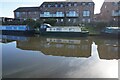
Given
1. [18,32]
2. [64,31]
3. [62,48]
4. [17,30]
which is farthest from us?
[17,30]

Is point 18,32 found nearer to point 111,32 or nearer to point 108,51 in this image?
point 111,32

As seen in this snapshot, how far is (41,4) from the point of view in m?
20.9

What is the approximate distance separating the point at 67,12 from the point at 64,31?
5.90 meters

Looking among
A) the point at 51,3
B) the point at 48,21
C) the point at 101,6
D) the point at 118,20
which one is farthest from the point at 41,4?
the point at 118,20

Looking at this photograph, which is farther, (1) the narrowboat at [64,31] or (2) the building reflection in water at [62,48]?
(1) the narrowboat at [64,31]

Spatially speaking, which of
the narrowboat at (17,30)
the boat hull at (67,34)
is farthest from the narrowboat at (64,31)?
the narrowboat at (17,30)

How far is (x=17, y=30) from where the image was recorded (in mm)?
17984

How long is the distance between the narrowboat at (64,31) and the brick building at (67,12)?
4432 mm

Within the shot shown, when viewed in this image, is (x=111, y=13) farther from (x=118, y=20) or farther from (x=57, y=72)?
(x=57, y=72)

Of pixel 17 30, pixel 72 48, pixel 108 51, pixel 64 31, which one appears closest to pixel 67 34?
pixel 64 31

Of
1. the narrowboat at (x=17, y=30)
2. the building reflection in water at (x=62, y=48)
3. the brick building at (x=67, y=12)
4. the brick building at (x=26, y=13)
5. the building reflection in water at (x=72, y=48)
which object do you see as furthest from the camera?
the brick building at (x=26, y=13)

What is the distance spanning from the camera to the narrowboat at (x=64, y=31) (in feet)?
47.5

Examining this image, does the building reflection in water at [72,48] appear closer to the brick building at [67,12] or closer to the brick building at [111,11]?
the brick building at [111,11]

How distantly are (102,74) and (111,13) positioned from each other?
15766 millimetres
